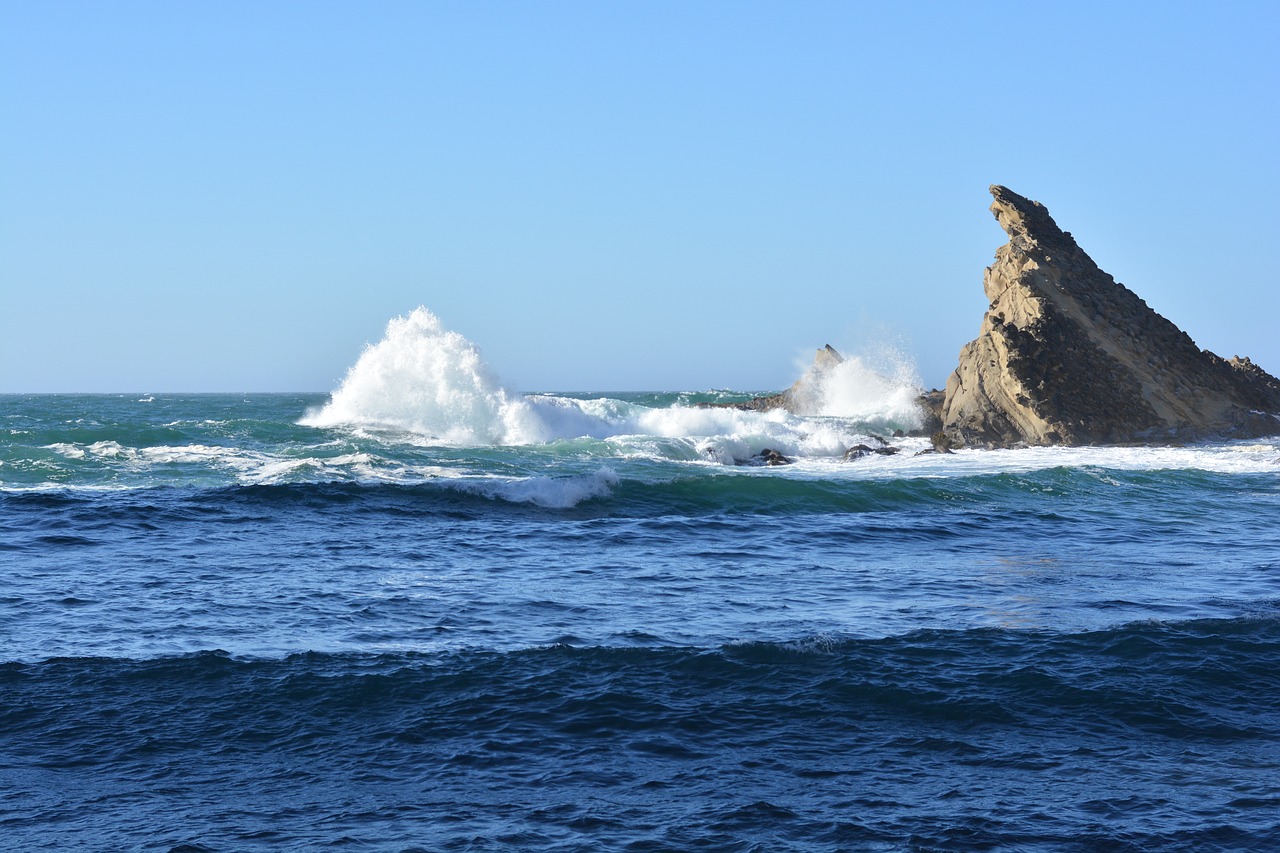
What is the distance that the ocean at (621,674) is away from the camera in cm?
632

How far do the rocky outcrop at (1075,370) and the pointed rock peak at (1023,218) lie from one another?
0.05m

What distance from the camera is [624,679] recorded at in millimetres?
8773

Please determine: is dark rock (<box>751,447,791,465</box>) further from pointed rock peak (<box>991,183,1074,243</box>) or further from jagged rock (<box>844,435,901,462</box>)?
pointed rock peak (<box>991,183,1074,243</box>)

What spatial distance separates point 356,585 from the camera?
12398 millimetres

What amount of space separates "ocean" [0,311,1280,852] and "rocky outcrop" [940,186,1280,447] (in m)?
12.0

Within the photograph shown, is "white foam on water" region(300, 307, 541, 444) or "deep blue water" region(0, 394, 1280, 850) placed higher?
"white foam on water" region(300, 307, 541, 444)

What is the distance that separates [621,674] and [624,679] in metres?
0.12

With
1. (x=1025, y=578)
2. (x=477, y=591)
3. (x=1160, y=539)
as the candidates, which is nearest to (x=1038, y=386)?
(x=1160, y=539)

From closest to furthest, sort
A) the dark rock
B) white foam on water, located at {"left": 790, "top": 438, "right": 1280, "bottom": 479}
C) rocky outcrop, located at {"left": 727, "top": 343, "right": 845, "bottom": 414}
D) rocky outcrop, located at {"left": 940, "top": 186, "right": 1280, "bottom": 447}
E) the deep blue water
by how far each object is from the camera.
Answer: the deep blue water
white foam on water, located at {"left": 790, "top": 438, "right": 1280, "bottom": 479}
the dark rock
rocky outcrop, located at {"left": 940, "top": 186, "right": 1280, "bottom": 447}
rocky outcrop, located at {"left": 727, "top": 343, "right": 845, "bottom": 414}

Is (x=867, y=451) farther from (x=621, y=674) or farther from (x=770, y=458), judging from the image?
(x=621, y=674)

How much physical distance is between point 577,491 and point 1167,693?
12902mm

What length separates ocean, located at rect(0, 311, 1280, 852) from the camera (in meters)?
6.32

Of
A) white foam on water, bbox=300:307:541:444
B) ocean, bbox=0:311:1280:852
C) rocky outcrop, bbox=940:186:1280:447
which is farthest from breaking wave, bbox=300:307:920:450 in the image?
ocean, bbox=0:311:1280:852

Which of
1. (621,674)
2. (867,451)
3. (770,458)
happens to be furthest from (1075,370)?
(621,674)
